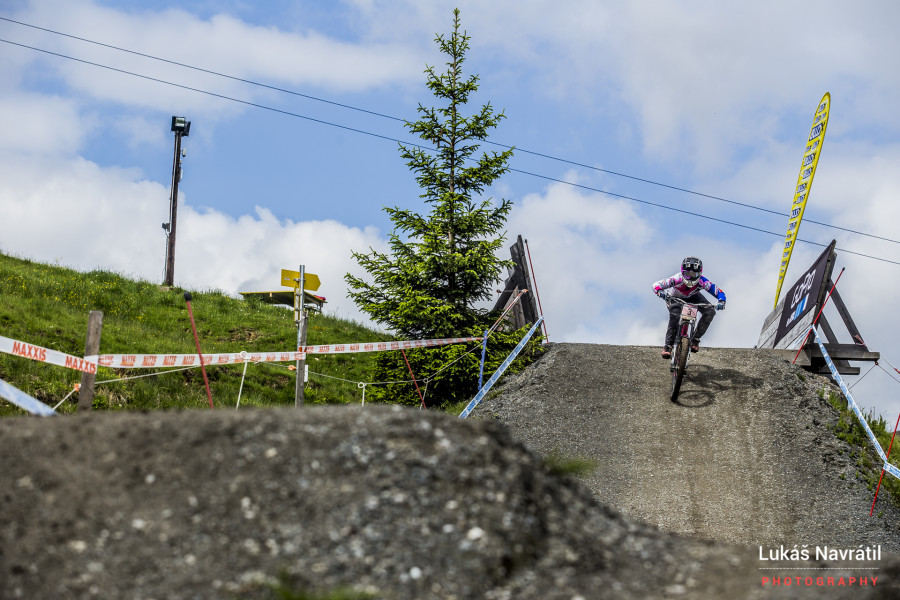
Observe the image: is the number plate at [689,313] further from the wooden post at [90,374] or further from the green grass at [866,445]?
the wooden post at [90,374]

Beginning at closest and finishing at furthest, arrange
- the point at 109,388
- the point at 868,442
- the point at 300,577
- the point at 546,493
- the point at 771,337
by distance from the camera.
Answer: the point at 300,577
the point at 546,493
the point at 868,442
the point at 109,388
the point at 771,337

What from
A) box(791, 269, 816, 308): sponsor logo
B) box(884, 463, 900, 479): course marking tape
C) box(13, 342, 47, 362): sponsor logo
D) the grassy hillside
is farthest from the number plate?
box(13, 342, 47, 362): sponsor logo

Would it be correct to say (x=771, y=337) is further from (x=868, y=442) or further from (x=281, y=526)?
(x=281, y=526)

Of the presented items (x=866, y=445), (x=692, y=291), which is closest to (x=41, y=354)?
(x=692, y=291)

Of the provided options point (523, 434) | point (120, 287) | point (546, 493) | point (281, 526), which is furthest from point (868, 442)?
point (120, 287)

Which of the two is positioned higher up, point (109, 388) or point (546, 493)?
point (109, 388)

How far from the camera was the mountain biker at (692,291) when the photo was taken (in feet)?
43.8

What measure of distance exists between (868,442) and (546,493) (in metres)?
8.99

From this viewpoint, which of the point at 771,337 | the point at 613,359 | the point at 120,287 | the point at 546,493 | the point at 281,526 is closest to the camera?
the point at 281,526

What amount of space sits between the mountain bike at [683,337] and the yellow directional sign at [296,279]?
604cm

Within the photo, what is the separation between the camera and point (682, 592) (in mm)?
4539

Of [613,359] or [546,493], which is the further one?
Answer: [613,359]

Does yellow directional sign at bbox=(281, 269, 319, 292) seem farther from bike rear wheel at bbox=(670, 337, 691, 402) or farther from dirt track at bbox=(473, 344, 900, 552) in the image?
bike rear wheel at bbox=(670, 337, 691, 402)

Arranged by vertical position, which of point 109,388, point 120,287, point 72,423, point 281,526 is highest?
point 120,287
